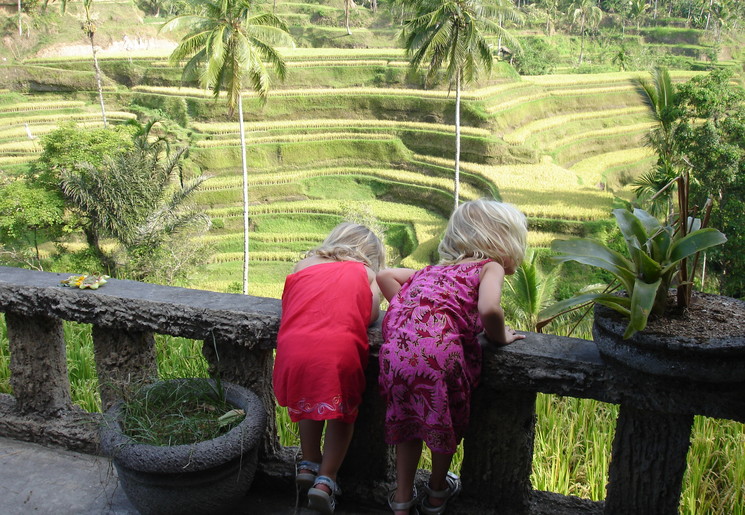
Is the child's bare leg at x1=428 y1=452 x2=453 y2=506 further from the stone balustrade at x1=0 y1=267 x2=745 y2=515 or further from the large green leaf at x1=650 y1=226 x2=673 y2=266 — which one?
the large green leaf at x1=650 y1=226 x2=673 y2=266

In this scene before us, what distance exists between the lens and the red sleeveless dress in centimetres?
215

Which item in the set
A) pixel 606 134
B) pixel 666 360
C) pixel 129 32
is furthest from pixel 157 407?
pixel 129 32

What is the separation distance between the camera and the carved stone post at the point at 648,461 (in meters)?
1.98

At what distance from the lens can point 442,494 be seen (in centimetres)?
221

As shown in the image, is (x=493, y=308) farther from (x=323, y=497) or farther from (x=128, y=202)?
(x=128, y=202)

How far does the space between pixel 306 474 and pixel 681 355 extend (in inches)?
49.1

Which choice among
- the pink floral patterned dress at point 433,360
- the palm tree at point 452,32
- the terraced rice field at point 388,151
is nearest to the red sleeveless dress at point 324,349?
the pink floral patterned dress at point 433,360

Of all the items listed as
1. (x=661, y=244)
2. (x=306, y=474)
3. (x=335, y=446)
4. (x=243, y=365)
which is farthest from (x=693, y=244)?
(x=243, y=365)

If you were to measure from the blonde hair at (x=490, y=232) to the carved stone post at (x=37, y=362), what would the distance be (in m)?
1.68

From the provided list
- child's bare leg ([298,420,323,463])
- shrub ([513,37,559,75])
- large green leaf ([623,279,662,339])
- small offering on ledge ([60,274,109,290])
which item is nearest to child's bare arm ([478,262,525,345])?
large green leaf ([623,279,662,339])

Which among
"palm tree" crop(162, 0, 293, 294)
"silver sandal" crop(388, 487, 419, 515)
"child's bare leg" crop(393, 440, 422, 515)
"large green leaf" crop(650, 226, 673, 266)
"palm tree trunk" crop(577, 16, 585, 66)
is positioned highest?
"palm tree trunk" crop(577, 16, 585, 66)

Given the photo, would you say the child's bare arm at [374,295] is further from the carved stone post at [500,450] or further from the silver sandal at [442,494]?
the silver sandal at [442,494]

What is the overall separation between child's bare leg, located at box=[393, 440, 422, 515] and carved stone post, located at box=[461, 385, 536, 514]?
0.66ft

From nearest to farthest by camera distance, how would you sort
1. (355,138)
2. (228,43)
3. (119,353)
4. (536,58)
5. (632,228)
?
(632,228) < (119,353) < (228,43) < (355,138) < (536,58)
